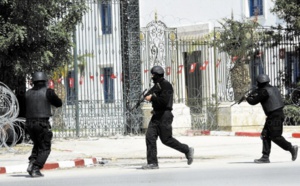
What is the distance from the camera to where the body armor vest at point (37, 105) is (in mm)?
14242

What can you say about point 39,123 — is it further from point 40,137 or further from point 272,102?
point 272,102

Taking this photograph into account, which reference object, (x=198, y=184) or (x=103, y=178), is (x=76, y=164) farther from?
(x=198, y=184)

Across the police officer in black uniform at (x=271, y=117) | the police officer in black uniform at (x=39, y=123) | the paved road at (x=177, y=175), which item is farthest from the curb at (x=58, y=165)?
the police officer in black uniform at (x=271, y=117)

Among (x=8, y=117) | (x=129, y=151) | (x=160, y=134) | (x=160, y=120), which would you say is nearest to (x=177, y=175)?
(x=160, y=134)

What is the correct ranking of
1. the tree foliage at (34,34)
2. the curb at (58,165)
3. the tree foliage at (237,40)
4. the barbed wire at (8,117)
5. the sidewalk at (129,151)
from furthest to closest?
the tree foliage at (237,40), the tree foliage at (34,34), the barbed wire at (8,117), the sidewalk at (129,151), the curb at (58,165)

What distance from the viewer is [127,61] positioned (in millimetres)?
26906

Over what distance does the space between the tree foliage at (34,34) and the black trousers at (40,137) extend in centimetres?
664

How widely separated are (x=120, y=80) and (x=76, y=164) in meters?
10.6

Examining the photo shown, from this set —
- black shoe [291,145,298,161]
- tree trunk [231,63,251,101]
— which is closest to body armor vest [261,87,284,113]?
black shoe [291,145,298,161]

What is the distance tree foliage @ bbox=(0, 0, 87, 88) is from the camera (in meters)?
20.8

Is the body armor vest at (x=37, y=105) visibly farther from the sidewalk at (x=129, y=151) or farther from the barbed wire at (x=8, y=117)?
the barbed wire at (x=8, y=117)

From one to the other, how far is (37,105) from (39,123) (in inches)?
11.9

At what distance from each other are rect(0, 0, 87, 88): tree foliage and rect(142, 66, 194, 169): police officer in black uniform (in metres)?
6.46

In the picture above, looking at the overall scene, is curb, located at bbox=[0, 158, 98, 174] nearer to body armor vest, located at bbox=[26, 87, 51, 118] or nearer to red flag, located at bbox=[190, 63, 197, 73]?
body armor vest, located at bbox=[26, 87, 51, 118]
